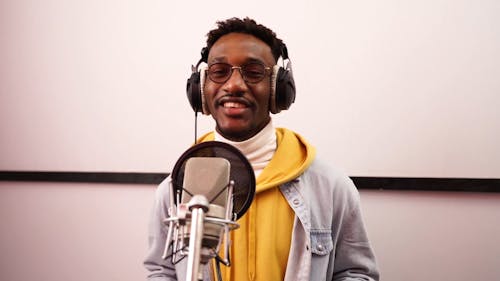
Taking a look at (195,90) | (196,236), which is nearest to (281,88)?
(195,90)

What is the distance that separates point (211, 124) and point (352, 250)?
76 cm

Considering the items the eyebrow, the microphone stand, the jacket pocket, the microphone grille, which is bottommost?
the jacket pocket

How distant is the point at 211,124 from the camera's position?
1.60 m

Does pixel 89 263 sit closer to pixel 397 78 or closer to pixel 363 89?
pixel 363 89

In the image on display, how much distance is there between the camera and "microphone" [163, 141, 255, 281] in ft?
1.81

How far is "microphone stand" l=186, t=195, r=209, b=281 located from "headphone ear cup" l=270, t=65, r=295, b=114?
1.73ft

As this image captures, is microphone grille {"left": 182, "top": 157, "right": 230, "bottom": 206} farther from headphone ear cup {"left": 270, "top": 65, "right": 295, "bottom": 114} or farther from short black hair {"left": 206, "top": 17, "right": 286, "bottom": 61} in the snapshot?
short black hair {"left": 206, "top": 17, "right": 286, "bottom": 61}

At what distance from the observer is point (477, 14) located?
133 centimetres

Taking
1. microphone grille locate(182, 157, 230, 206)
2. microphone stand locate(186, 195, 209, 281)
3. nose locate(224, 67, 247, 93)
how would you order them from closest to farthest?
microphone stand locate(186, 195, 209, 281)
microphone grille locate(182, 157, 230, 206)
nose locate(224, 67, 247, 93)

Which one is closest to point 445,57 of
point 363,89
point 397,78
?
point 397,78

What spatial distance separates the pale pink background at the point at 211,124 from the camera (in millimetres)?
Result: 1330

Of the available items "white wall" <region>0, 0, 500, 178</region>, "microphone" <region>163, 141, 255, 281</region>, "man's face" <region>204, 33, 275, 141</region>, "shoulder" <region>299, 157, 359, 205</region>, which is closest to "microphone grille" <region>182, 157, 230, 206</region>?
"microphone" <region>163, 141, 255, 281</region>

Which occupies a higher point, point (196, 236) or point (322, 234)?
point (196, 236)

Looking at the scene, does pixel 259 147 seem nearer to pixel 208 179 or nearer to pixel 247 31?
→ pixel 247 31
